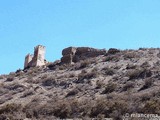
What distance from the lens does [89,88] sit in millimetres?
30078

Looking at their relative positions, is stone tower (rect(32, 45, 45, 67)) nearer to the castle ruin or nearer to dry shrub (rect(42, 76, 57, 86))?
the castle ruin

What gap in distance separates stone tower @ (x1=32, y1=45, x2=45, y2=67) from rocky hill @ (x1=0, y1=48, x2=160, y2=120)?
11.9 ft

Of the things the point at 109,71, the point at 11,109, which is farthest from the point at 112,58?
the point at 11,109

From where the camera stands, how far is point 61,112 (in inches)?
938

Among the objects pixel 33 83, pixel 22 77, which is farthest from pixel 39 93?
pixel 22 77

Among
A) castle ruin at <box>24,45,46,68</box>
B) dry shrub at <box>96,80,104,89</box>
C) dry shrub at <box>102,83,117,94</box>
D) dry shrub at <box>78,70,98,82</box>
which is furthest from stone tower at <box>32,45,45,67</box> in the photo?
dry shrub at <box>102,83,117,94</box>

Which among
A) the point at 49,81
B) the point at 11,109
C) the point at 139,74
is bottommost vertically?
the point at 11,109

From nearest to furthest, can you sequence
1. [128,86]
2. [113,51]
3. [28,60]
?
[128,86] < [113,51] < [28,60]

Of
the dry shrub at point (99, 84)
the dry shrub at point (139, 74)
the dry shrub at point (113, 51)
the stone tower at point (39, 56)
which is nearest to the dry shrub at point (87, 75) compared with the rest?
the dry shrub at point (99, 84)

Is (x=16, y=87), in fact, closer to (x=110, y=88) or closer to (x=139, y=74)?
(x=110, y=88)

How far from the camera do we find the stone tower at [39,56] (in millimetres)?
49094

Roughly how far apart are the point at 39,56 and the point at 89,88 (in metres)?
20.2

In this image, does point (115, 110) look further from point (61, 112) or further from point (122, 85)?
point (122, 85)

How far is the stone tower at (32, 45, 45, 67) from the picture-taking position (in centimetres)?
4909
